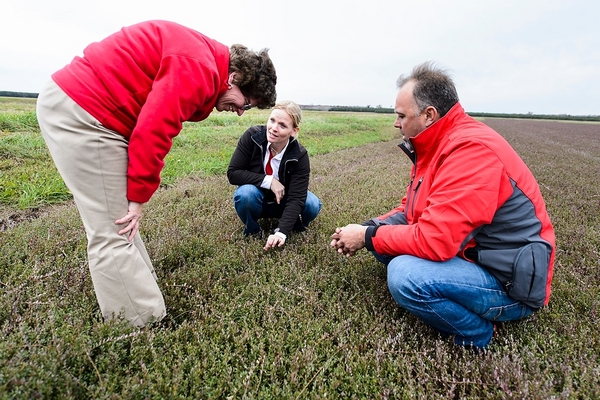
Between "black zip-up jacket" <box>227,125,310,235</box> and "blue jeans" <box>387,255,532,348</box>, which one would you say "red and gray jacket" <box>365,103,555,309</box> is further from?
"black zip-up jacket" <box>227,125,310,235</box>

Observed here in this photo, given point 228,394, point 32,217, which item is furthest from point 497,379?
point 32,217

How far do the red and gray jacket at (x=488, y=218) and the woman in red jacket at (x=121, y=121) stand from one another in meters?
1.45

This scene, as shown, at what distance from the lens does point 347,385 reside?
1.76 metres

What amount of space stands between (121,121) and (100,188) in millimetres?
387

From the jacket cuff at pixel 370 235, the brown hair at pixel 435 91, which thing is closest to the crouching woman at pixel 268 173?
the jacket cuff at pixel 370 235

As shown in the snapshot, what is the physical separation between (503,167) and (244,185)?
2413 mm

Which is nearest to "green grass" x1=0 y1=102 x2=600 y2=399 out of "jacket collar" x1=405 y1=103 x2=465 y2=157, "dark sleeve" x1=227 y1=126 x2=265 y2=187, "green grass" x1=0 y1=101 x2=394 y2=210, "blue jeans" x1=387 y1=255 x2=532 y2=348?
"blue jeans" x1=387 y1=255 x2=532 y2=348

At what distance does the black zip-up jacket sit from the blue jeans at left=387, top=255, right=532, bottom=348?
1521mm

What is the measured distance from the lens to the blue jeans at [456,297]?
197 centimetres

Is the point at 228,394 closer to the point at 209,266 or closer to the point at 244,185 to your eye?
the point at 209,266

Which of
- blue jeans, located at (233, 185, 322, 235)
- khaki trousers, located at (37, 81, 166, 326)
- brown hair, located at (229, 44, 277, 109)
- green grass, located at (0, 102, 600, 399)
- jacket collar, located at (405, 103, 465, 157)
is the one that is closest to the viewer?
green grass, located at (0, 102, 600, 399)

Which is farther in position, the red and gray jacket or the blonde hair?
the blonde hair

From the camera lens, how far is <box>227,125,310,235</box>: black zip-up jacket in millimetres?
3420

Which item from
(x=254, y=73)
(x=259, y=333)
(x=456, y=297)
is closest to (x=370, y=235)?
(x=456, y=297)
